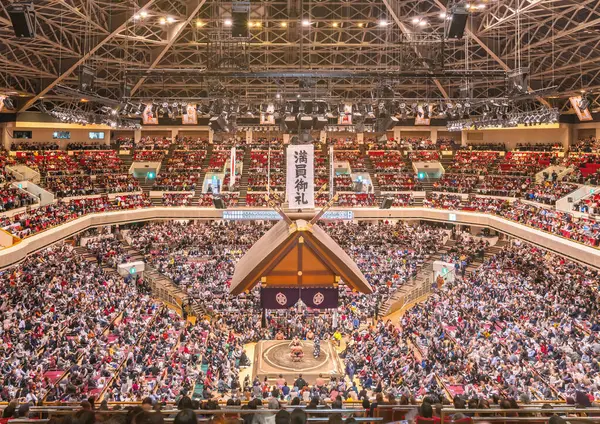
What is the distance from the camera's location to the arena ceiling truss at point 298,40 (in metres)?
21.0

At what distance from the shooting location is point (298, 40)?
29141mm

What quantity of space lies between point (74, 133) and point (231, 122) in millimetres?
21990

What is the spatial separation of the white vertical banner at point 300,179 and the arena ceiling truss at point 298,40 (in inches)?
225

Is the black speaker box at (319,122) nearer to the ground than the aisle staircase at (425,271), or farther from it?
farther from it

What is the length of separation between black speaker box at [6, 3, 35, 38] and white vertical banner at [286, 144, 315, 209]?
22.0 ft

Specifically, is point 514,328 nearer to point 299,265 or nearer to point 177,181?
point 299,265

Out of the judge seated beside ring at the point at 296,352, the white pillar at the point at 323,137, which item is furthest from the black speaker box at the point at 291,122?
the white pillar at the point at 323,137

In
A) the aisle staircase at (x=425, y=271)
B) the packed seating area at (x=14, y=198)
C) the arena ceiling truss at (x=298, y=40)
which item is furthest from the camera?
the aisle staircase at (x=425, y=271)

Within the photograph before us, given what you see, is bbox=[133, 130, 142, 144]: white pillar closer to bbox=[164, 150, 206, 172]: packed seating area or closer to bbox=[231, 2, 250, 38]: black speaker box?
bbox=[164, 150, 206, 172]: packed seating area

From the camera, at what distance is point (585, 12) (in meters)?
21.9

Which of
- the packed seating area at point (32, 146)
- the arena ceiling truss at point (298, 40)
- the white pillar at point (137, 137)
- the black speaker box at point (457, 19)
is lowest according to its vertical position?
the packed seating area at point (32, 146)

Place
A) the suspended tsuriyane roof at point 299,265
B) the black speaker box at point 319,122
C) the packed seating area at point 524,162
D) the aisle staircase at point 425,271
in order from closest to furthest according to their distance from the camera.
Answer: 1. the suspended tsuriyane roof at point 299,265
2. the black speaker box at point 319,122
3. the aisle staircase at point 425,271
4. the packed seating area at point 524,162

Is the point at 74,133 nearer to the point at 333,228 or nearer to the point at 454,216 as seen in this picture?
the point at 333,228

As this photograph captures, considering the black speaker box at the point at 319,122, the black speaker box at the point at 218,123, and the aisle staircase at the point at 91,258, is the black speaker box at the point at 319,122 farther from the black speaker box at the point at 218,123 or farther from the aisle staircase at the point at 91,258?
the aisle staircase at the point at 91,258
